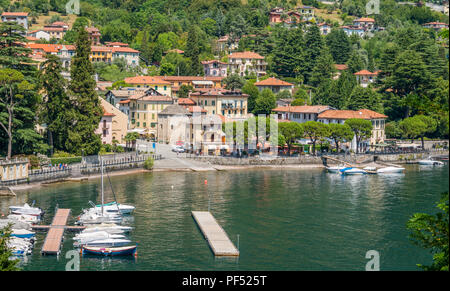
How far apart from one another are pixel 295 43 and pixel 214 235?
81.8m

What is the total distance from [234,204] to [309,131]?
104ft

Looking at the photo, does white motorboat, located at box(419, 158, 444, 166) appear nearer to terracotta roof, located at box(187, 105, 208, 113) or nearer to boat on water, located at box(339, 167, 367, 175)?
boat on water, located at box(339, 167, 367, 175)

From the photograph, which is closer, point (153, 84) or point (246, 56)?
point (153, 84)

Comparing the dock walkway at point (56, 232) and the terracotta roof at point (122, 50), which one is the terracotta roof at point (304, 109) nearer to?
the terracotta roof at point (122, 50)

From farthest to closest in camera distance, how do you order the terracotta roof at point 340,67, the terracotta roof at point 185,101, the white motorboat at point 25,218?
the terracotta roof at point 340,67 < the terracotta roof at point 185,101 < the white motorboat at point 25,218

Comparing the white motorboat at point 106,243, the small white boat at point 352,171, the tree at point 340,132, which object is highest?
the tree at point 340,132

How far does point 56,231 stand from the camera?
3950 cm

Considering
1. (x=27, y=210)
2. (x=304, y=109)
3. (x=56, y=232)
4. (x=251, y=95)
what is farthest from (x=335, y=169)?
(x=56, y=232)

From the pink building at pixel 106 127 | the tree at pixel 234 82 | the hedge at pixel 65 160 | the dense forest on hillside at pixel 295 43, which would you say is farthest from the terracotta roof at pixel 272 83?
the hedge at pixel 65 160

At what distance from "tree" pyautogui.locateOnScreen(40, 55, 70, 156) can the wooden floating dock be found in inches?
987

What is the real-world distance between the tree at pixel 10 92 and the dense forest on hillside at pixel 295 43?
1698 inches

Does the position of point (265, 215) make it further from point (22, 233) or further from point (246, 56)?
point (246, 56)

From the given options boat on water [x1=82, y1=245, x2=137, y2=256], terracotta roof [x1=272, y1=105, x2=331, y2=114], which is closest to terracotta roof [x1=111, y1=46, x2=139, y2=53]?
terracotta roof [x1=272, y1=105, x2=331, y2=114]

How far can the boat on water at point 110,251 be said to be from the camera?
115 feet
